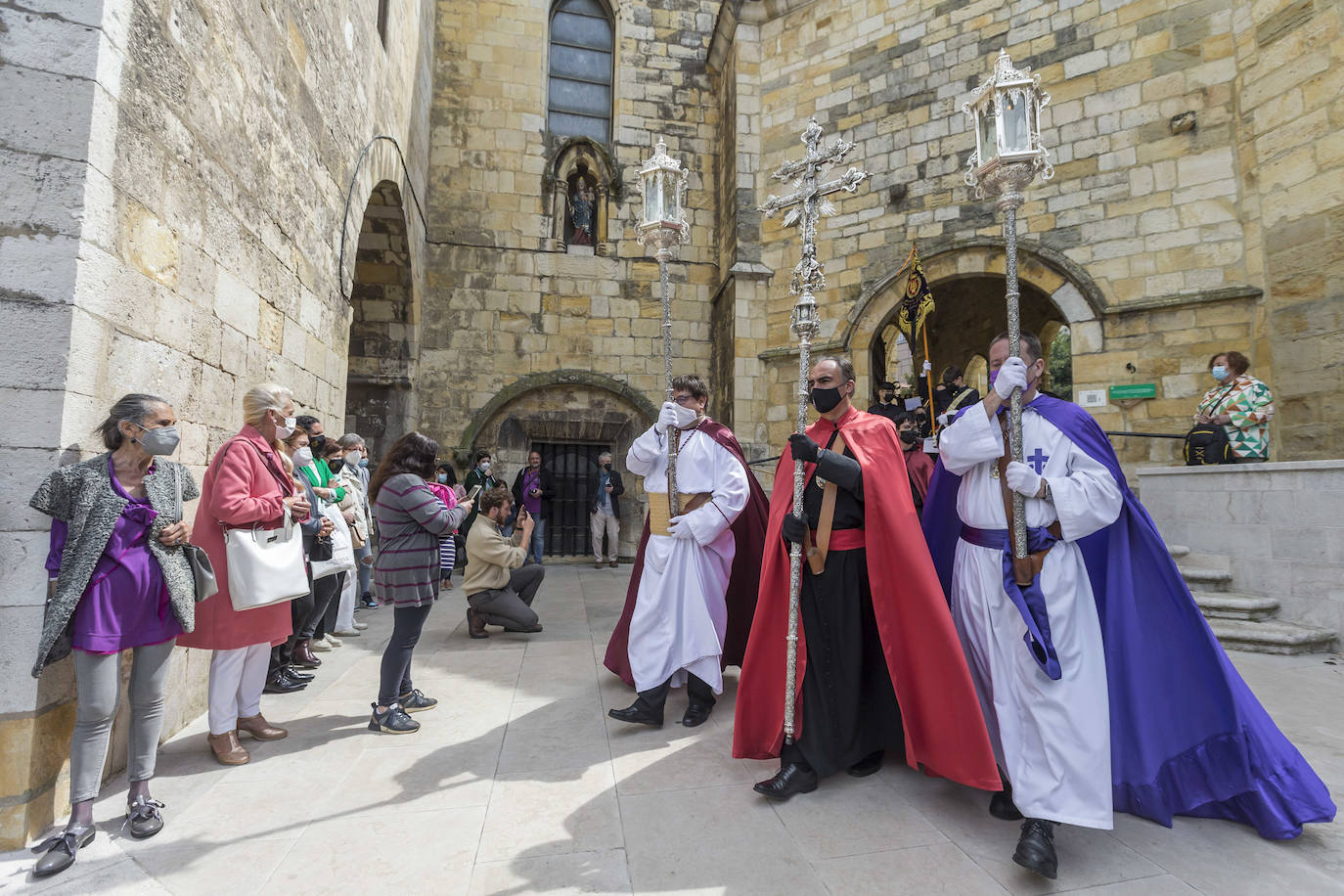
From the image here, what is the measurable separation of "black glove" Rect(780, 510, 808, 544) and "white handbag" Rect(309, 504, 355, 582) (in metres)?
2.86

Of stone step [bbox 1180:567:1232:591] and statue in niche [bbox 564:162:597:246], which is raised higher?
statue in niche [bbox 564:162:597:246]

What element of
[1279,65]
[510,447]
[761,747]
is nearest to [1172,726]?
[761,747]

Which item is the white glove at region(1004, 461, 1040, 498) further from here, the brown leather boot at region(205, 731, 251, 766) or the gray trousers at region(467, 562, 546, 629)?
the gray trousers at region(467, 562, 546, 629)

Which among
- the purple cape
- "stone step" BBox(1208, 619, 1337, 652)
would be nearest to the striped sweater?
the purple cape

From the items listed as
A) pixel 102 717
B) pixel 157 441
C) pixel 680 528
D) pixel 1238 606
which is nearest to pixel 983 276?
pixel 1238 606

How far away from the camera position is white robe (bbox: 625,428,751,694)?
3395 millimetres

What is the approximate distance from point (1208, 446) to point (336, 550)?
7088 mm

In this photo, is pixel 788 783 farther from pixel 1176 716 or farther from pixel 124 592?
pixel 124 592

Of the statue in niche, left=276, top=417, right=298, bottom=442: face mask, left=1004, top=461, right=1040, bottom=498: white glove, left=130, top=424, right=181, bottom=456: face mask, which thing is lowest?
left=1004, top=461, right=1040, bottom=498: white glove

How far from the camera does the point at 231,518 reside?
2.77 m

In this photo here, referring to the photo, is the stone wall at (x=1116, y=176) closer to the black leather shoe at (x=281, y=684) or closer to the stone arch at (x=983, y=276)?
the stone arch at (x=983, y=276)

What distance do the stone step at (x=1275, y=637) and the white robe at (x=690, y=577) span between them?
3.92 m

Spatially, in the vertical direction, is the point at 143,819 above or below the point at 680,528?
below

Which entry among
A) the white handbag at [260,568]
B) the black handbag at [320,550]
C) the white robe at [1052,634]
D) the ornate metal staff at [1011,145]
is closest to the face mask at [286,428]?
the white handbag at [260,568]
